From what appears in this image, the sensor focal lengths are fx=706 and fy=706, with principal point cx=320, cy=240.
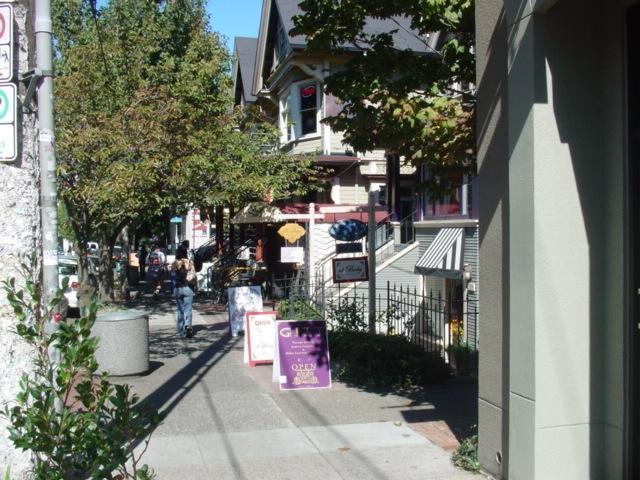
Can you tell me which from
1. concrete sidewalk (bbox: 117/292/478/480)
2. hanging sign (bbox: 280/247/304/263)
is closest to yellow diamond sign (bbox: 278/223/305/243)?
hanging sign (bbox: 280/247/304/263)

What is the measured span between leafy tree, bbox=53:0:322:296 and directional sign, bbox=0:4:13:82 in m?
5.03

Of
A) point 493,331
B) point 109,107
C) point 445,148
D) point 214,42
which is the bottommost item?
point 493,331

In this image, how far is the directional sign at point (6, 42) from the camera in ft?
14.2

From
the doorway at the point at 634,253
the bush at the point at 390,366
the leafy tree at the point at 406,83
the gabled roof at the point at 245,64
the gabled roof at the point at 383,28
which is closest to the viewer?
the doorway at the point at 634,253

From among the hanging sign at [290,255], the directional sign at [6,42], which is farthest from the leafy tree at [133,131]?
the directional sign at [6,42]

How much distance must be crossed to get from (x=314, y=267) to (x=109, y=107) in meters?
7.79

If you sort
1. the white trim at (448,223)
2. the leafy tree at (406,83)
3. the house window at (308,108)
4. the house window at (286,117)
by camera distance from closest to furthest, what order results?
the leafy tree at (406,83)
the white trim at (448,223)
the house window at (308,108)
the house window at (286,117)

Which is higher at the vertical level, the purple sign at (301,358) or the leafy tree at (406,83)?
the leafy tree at (406,83)

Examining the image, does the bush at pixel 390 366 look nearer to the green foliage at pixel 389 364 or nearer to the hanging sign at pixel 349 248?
the green foliage at pixel 389 364

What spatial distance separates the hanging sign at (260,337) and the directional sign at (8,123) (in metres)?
6.98

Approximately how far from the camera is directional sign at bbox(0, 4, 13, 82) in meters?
4.32

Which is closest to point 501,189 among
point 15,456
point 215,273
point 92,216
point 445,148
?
point 445,148

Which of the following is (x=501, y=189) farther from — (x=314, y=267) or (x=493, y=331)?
(x=314, y=267)

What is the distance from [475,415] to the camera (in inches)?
302
